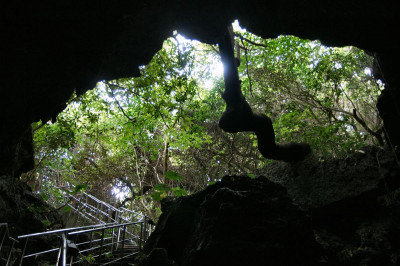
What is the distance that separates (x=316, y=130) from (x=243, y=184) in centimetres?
335

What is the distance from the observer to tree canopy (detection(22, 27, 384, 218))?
6965 mm

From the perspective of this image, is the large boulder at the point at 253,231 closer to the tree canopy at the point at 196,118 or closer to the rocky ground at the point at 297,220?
the rocky ground at the point at 297,220

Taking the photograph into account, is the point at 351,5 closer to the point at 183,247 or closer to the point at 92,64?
the point at 92,64

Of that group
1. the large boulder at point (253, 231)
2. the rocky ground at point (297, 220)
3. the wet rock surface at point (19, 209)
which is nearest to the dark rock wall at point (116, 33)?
the rocky ground at point (297, 220)

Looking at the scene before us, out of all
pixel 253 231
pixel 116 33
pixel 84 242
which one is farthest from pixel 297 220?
pixel 84 242

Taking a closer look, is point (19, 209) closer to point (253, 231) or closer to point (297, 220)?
point (253, 231)

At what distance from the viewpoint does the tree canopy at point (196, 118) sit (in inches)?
274

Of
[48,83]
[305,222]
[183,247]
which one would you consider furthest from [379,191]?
[48,83]

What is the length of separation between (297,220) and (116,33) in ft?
14.1

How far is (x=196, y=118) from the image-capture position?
34.0 ft

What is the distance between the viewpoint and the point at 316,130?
671 centimetres

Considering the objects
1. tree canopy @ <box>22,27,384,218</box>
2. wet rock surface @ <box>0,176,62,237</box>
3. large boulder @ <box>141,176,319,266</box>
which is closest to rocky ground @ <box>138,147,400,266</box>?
large boulder @ <box>141,176,319,266</box>

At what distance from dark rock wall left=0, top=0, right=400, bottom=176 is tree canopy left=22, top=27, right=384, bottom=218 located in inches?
55.5

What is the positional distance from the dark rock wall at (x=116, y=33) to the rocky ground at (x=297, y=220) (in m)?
1.11
